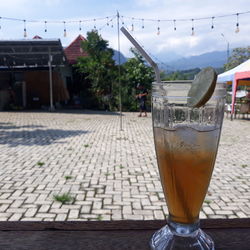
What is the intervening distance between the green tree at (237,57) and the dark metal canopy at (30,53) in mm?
19520

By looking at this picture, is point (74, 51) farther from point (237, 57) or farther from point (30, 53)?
point (237, 57)

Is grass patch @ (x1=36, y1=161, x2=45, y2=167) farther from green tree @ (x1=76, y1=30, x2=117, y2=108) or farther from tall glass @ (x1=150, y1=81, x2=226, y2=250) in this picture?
green tree @ (x1=76, y1=30, x2=117, y2=108)

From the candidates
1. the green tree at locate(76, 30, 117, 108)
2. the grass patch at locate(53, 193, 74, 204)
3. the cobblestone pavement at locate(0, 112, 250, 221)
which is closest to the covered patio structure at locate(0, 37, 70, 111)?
the green tree at locate(76, 30, 117, 108)

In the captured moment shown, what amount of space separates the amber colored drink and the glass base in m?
0.02

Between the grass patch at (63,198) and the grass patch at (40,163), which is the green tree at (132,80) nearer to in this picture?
the grass patch at (40,163)

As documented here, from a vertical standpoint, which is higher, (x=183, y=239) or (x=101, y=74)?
(x=101, y=74)

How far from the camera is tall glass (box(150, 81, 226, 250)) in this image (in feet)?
2.72

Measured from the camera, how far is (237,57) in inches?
1225

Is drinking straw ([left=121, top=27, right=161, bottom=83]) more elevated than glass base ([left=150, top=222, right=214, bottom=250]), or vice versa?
drinking straw ([left=121, top=27, right=161, bottom=83])

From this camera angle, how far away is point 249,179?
14.2 ft

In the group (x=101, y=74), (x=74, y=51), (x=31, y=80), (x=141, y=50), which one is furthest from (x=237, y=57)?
(x=141, y=50)

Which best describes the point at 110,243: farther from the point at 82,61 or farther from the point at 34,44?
the point at 82,61

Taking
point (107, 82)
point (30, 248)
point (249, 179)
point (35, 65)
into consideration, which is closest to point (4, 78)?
point (35, 65)

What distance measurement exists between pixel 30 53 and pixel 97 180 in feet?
40.2
